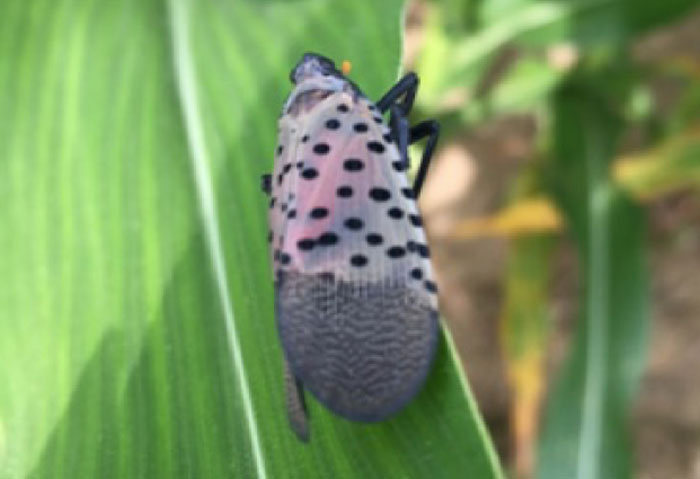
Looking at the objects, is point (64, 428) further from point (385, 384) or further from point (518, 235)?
point (518, 235)

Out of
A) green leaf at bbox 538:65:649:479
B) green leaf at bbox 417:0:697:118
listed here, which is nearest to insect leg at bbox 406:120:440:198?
green leaf at bbox 417:0:697:118

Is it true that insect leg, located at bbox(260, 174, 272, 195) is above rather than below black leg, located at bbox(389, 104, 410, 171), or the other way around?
below

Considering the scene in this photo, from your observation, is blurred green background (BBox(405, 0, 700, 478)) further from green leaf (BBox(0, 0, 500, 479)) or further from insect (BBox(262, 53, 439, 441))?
insect (BBox(262, 53, 439, 441))

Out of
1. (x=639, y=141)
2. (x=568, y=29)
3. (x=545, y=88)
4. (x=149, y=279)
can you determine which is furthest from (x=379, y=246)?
(x=639, y=141)

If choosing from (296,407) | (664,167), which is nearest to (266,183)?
(296,407)

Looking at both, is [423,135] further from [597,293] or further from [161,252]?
[597,293]

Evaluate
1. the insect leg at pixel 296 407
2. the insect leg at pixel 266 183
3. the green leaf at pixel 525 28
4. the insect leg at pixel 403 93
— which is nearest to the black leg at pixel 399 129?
the insect leg at pixel 403 93
